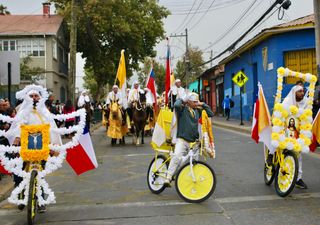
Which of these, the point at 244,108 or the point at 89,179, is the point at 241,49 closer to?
the point at 244,108

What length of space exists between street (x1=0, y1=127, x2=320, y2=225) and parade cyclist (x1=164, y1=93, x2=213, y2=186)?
65 cm

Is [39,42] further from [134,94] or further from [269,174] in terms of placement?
[269,174]

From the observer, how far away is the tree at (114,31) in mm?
38344

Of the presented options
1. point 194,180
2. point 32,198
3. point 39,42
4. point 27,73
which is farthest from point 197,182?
point 39,42

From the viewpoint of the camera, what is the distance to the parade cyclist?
7.90 m

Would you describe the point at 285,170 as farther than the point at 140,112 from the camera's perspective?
No

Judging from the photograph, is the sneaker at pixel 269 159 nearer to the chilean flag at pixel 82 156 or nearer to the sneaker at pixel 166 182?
the sneaker at pixel 166 182

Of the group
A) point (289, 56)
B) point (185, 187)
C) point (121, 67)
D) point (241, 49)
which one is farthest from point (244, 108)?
point (185, 187)

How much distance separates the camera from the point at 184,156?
Result: 7.88m

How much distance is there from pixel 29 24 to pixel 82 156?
34.3 meters

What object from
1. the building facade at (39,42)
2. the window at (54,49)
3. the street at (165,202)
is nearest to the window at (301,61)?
the street at (165,202)

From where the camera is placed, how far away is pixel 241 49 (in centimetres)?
3080

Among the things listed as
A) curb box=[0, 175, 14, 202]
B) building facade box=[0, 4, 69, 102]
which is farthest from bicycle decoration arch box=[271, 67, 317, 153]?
building facade box=[0, 4, 69, 102]

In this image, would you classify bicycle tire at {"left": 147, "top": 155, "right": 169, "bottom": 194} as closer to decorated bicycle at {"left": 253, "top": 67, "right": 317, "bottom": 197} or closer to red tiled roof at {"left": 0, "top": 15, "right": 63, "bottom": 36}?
decorated bicycle at {"left": 253, "top": 67, "right": 317, "bottom": 197}
